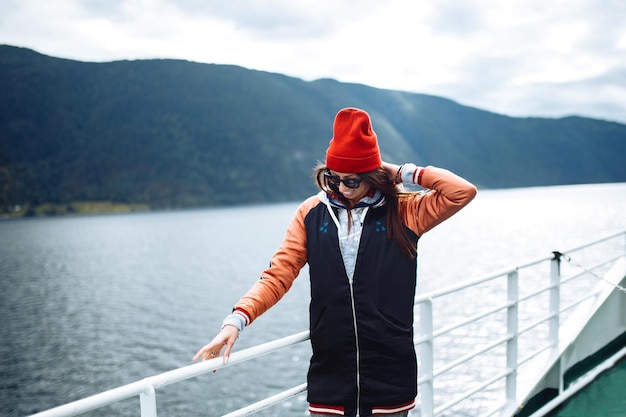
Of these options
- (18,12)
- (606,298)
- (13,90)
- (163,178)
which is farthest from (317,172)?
(13,90)

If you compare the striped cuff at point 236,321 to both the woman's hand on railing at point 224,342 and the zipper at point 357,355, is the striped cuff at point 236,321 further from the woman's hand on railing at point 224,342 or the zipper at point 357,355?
the zipper at point 357,355

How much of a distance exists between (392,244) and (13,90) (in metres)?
158

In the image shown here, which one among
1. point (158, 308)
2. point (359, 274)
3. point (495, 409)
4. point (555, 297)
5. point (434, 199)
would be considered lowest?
point (158, 308)

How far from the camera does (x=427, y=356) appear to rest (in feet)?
6.97

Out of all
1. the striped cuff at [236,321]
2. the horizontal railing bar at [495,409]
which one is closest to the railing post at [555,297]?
the horizontal railing bar at [495,409]

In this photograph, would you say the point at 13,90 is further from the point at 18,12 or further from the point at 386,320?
the point at 386,320

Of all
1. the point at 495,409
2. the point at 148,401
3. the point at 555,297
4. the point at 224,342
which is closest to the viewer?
the point at 148,401

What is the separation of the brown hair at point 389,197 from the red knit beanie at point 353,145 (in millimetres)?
42

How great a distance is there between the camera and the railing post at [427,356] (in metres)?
2.10

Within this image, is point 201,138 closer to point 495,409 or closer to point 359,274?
point 495,409

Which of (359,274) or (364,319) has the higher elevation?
(359,274)

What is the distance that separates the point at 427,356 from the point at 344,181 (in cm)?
97

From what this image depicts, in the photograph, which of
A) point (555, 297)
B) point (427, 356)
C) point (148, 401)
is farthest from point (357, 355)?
point (555, 297)

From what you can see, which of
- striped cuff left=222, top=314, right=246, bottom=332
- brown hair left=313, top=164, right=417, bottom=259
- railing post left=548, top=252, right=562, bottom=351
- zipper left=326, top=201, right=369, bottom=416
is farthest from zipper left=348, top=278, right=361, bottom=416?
railing post left=548, top=252, right=562, bottom=351
